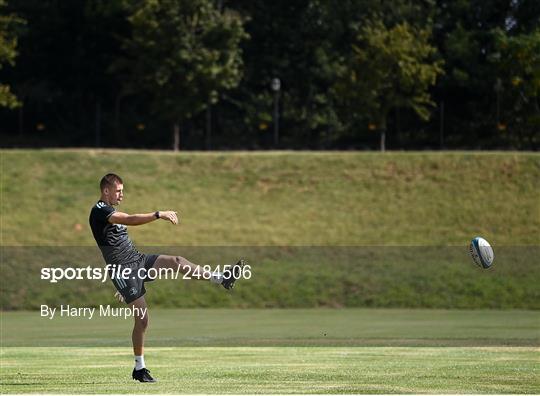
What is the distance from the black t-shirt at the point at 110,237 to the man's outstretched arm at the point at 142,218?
0.57ft

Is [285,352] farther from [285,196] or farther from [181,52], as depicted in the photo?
[181,52]

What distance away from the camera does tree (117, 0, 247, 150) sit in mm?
63969

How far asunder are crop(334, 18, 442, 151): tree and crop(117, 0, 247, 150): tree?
22.4ft

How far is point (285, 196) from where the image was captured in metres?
54.5

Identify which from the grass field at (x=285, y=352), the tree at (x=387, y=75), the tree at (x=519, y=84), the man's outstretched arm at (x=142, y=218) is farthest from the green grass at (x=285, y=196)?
the man's outstretched arm at (x=142, y=218)

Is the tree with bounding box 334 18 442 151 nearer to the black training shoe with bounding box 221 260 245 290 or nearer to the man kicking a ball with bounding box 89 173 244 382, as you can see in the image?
the black training shoe with bounding box 221 260 245 290

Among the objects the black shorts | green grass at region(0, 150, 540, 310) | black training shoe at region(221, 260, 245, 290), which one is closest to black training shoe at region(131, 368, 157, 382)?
the black shorts

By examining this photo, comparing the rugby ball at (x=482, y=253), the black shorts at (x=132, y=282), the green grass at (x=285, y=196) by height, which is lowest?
the black shorts at (x=132, y=282)

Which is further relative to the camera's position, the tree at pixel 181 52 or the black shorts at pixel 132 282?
the tree at pixel 181 52

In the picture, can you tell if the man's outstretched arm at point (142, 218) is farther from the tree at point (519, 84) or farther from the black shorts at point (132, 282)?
the tree at point (519, 84)

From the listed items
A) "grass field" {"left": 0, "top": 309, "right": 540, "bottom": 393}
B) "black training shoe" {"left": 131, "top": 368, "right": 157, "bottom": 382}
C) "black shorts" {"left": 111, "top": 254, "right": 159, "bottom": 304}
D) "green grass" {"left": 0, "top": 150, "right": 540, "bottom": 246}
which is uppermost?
"green grass" {"left": 0, "top": 150, "right": 540, "bottom": 246}

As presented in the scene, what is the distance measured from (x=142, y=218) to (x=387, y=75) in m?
50.5

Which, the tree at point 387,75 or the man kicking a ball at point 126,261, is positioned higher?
the tree at point 387,75

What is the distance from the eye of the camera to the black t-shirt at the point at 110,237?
51.4 ft
